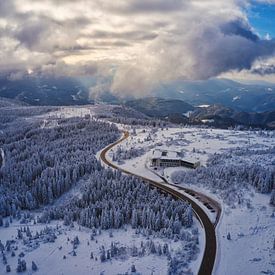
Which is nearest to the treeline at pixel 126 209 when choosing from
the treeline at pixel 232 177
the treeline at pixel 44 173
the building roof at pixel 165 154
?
the treeline at pixel 232 177

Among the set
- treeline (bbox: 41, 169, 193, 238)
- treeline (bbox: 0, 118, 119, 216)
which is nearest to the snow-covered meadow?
treeline (bbox: 41, 169, 193, 238)

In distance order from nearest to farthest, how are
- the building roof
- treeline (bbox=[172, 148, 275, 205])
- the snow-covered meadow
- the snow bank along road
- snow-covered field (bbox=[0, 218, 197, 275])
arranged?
the snow bank along road < snow-covered field (bbox=[0, 218, 197, 275]) < the snow-covered meadow < treeline (bbox=[172, 148, 275, 205]) < the building roof

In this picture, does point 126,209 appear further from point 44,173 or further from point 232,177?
point 44,173

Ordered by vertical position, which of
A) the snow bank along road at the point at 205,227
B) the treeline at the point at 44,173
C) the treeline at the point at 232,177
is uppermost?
the treeline at the point at 232,177

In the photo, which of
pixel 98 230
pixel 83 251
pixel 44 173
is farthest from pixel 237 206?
pixel 44 173

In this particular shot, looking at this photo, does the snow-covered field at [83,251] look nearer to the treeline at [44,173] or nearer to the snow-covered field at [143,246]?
the snow-covered field at [143,246]

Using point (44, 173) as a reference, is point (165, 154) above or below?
above

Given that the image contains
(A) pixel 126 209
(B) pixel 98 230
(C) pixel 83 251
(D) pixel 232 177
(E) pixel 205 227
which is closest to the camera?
(C) pixel 83 251

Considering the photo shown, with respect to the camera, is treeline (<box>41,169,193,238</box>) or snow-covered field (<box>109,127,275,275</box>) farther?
treeline (<box>41,169,193,238</box>)

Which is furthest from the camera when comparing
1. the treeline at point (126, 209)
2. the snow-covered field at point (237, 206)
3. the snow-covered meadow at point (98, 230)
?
the treeline at point (126, 209)

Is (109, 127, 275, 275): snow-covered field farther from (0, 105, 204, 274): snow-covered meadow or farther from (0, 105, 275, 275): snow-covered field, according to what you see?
(0, 105, 204, 274): snow-covered meadow

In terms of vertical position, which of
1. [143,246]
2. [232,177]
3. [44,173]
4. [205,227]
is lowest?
[44,173]

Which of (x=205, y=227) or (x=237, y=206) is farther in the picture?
(x=237, y=206)
